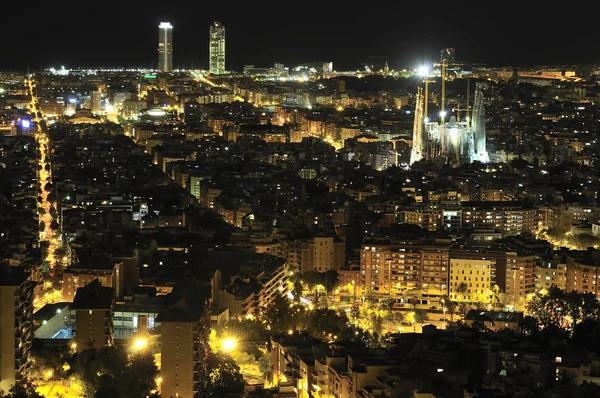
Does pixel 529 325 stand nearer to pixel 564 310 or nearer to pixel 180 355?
pixel 564 310

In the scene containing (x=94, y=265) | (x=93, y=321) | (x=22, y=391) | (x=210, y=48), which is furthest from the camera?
(x=210, y=48)

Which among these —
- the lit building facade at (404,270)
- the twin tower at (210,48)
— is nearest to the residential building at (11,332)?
the lit building facade at (404,270)

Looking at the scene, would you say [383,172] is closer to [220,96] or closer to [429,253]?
[429,253]

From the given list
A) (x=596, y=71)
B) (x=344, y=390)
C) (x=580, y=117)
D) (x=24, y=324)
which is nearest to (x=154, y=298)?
(x=24, y=324)

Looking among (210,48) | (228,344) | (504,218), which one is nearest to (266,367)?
(228,344)

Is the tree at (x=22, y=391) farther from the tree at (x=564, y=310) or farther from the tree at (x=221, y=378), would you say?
the tree at (x=564, y=310)

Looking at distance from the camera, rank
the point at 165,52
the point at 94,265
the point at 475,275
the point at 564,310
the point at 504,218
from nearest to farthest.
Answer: the point at 564,310 → the point at 94,265 → the point at 475,275 → the point at 504,218 → the point at 165,52
